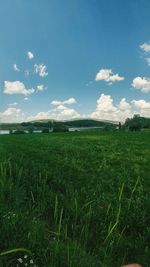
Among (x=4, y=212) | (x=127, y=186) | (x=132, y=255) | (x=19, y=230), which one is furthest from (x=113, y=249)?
(x=127, y=186)

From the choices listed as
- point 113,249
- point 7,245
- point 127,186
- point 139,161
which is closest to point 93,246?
point 113,249

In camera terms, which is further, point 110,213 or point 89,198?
point 89,198

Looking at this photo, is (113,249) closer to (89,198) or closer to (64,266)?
(64,266)

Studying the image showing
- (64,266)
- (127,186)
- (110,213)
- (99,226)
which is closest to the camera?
(64,266)

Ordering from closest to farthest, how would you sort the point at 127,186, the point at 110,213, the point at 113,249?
1. the point at 113,249
2. the point at 110,213
3. the point at 127,186

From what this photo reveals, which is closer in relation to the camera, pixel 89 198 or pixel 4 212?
pixel 4 212

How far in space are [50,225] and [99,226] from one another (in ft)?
2.95

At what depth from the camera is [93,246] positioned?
5.47m

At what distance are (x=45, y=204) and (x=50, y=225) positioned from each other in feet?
2.47

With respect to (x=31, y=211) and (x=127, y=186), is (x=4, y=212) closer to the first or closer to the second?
(x=31, y=211)

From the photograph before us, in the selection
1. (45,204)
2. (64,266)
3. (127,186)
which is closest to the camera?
(64,266)

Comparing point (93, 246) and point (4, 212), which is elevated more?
point (4, 212)

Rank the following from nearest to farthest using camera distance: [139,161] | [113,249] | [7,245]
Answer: [7,245] < [113,249] < [139,161]

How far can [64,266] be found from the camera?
4.46 metres
